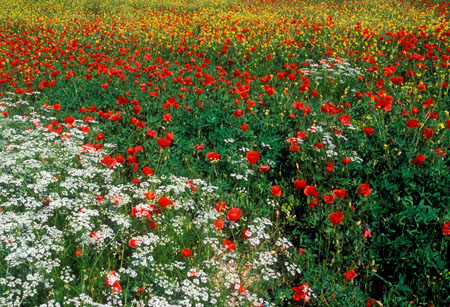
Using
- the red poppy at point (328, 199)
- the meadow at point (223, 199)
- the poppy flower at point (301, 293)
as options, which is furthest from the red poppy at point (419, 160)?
the poppy flower at point (301, 293)

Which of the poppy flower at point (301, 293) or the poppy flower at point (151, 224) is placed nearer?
the poppy flower at point (301, 293)

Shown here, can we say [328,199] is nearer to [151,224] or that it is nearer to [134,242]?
[151,224]

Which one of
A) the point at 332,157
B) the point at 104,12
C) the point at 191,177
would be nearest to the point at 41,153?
the point at 191,177

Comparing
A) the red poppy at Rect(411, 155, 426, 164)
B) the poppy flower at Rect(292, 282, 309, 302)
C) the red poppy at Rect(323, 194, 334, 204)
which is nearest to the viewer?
the poppy flower at Rect(292, 282, 309, 302)

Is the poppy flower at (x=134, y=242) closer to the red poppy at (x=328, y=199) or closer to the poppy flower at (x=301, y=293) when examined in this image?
the poppy flower at (x=301, y=293)

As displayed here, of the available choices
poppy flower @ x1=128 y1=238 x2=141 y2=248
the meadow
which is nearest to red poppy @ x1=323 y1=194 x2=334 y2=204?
the meadow

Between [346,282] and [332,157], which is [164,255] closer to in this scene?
[346,282]

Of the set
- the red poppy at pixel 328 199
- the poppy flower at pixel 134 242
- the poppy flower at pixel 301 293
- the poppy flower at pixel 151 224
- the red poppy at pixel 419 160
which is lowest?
the poppy flower at pixel 301 293

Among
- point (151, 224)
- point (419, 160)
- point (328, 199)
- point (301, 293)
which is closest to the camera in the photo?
point (301, 293)

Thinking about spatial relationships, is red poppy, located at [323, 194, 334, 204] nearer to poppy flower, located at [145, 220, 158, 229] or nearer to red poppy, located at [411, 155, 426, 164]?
red poppy, located at [411, 155, 426, 164]

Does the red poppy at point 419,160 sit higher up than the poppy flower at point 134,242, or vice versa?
the red poppy at point 419,160

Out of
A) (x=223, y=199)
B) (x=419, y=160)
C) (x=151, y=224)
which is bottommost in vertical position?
(x=223, y=199)

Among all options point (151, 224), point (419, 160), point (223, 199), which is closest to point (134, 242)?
point (151, 224)

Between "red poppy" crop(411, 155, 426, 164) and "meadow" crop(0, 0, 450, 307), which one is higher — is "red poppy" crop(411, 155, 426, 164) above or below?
above
